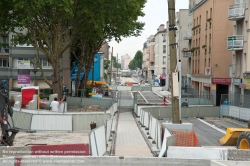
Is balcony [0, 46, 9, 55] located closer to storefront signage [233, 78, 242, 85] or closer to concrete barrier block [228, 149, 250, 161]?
storefront signage [233, 78, 242, 85]

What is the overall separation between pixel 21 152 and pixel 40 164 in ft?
4.90

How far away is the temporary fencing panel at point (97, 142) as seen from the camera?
1282cm

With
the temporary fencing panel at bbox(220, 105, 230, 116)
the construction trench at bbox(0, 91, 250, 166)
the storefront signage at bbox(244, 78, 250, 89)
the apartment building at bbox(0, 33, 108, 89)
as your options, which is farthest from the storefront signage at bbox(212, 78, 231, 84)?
the apartment building at bbox(0, 33, 108, 89)

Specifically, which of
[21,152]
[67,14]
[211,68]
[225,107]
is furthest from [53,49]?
[21,152]

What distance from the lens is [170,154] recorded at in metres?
12.2

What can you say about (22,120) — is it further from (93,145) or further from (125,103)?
(125,103)

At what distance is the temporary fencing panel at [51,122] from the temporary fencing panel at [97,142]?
6.88 meters

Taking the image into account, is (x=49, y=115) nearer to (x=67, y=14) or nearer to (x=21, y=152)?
(x=21, y=152)

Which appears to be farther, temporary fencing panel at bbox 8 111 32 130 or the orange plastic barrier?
temporary fencing panel at bbox 8 111 32 130

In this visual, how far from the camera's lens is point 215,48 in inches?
1992

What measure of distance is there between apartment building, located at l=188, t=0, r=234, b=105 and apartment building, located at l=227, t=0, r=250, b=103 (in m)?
1.92

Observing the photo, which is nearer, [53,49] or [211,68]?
[53,49]

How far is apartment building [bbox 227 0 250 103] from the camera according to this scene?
125 feet

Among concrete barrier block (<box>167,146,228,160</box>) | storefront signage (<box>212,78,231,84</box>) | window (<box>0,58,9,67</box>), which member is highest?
window (<box>0,58,9,67</box>)
